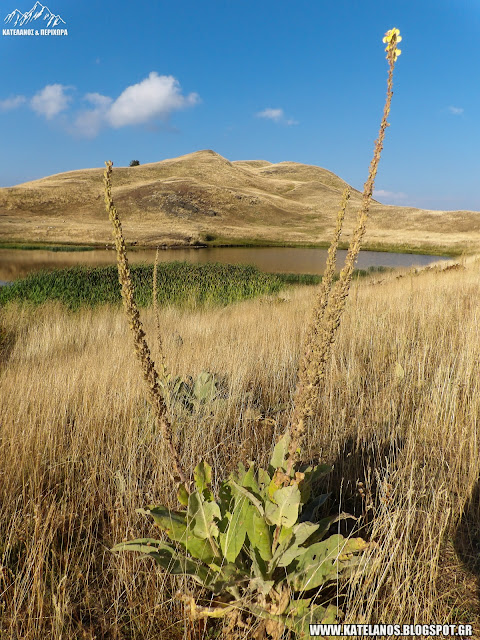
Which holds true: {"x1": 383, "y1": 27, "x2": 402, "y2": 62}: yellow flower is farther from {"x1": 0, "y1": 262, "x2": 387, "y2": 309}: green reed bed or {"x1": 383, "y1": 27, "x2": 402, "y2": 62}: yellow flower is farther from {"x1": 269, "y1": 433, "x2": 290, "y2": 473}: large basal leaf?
{"x1": 0, "y1": 262, "x2": 387, "y2": 309}: green reed bed

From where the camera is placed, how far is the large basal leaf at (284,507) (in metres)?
1.40

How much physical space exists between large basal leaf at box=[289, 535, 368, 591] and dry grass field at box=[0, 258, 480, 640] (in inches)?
5.2

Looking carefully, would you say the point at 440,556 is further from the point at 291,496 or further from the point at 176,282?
the point at 176,282

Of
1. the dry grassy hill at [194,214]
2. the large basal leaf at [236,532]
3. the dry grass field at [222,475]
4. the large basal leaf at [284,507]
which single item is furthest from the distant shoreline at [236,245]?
the large basal leaf at [284,507]

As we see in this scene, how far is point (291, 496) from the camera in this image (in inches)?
55.3

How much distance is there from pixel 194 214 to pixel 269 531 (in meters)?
65.2

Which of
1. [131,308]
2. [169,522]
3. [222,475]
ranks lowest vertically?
[222,475]

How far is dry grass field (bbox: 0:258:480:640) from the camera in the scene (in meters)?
1.74

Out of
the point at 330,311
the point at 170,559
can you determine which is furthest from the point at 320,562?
the point at 330,311

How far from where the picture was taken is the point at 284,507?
1.43 meters

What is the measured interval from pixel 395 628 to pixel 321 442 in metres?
1.45

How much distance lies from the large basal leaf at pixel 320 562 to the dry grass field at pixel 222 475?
131 millimetres

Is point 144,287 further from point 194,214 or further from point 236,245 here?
point 194,214

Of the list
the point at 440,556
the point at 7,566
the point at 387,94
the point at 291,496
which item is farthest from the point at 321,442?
the point at 387,94
